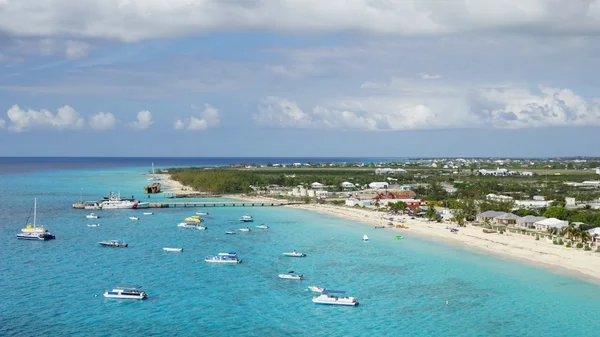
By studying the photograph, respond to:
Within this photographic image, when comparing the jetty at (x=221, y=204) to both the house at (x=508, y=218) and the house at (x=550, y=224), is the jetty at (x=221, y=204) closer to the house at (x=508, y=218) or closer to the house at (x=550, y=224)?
the house at (x=508, y=218)

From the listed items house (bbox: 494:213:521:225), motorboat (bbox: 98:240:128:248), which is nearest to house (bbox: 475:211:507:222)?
house (bbox: 494:213:521:225)

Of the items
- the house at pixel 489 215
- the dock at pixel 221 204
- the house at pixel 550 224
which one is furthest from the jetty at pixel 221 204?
the house at pixel 550 224

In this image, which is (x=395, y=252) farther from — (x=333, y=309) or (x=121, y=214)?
(x=121, y=214)

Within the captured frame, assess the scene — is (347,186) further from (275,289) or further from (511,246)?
Answer: (275,289)

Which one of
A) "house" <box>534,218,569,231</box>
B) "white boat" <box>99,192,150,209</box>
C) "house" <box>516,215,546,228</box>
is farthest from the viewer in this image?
"white boat" <box>99,192,150,209</box>

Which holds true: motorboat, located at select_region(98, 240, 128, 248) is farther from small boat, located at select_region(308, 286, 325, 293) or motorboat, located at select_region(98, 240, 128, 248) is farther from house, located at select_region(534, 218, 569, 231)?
house, located at select_region(534, 218, 569, 231)

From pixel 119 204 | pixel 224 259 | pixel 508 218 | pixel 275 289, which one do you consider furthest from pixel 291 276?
pixel 119 204

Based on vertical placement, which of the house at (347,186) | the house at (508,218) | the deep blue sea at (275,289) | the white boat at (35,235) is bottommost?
the deep blue sea at (275,289)

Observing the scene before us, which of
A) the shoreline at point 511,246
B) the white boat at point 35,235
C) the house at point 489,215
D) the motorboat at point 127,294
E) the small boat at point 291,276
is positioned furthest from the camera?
the house at point 489,215
